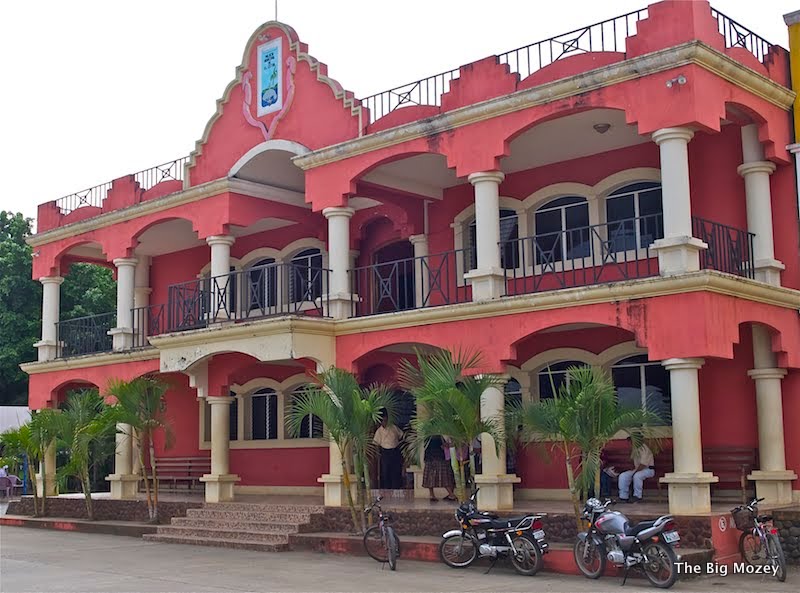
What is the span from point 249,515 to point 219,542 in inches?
40.5

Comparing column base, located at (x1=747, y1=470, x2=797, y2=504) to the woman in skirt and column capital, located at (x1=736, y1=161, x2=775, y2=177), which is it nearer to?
column capital, located at (x1=736, y1=161, x2=775, y2=177)

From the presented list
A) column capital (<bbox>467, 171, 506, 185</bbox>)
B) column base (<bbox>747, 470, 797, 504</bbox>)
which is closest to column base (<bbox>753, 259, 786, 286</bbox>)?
A: column base (<bbox>747, 470, 797, 504</bbox>)

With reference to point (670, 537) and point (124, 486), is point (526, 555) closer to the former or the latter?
point (670, 537)

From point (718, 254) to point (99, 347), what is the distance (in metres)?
15.4

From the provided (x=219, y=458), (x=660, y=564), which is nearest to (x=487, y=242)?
(x=660, y=564)

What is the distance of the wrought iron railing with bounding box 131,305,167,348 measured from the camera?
24.5 m

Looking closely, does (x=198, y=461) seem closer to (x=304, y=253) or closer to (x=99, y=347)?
(x=99, y=347)

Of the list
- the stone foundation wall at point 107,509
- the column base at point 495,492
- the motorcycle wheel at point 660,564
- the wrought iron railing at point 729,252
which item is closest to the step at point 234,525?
the stone foundation wall at point 107,509

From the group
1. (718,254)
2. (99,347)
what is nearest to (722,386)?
(718,254)

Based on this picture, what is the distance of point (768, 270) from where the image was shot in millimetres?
15586

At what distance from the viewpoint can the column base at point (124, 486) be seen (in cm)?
2177

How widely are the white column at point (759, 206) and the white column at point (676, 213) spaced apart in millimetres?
2032

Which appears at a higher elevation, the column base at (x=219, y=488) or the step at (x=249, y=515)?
the column base at (x=219, y=488)

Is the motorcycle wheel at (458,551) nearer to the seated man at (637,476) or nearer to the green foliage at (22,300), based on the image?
the seated man at (637,476)
